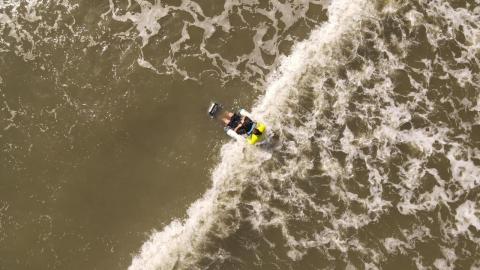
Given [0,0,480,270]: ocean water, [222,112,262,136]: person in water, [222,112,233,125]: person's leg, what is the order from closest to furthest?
[222,112,262,136]: person in water < [0,0,480,270]: ocean water < [222,112,233,125]: person's leg

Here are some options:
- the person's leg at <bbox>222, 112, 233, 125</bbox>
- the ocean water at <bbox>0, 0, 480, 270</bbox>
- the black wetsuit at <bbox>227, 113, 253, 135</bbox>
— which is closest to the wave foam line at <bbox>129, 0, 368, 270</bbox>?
the ocean water at <bbox>0, 0, 480, 270</bbox>

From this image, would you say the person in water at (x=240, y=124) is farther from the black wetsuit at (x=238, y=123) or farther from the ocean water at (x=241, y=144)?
the ocean water at (x=241, y=144)

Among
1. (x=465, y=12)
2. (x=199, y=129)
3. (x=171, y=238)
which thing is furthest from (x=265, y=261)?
(x=465, y=12)

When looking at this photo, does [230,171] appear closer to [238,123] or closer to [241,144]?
[241,144]

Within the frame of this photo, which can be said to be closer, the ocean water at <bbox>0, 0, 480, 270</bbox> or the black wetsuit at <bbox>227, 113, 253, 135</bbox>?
the black wetsuit at <bbox>227, 113, 253, 135</bbox>

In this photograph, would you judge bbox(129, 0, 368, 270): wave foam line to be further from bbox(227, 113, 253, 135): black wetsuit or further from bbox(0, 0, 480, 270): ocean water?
bbox(227, 113, 253, 135): black wetsuit

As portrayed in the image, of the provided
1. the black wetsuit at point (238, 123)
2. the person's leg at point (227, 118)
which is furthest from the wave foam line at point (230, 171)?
the person's leg at point (227, 118)

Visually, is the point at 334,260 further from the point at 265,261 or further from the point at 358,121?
the point at 358,121
